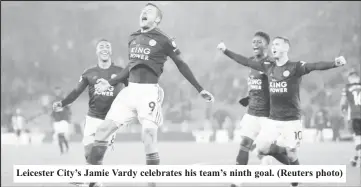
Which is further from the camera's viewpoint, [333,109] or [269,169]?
[333,109]

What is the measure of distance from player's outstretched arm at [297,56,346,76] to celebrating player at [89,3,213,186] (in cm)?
159

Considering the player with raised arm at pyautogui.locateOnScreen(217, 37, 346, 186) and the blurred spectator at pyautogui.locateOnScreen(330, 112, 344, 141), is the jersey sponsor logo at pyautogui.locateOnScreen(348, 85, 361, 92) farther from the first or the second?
the blurred spectator at pyautogui.locateOnScreen(330, 112, 344, 141)

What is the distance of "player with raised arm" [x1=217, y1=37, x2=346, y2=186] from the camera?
7.48 m

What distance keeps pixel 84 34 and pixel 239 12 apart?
1363 cm

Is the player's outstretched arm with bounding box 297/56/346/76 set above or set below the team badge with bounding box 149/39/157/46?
below

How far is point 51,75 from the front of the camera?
48906mm

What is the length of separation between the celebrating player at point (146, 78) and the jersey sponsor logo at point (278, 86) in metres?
1.56

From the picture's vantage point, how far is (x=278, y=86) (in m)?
7.50

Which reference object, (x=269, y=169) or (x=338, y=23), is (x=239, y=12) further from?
(x=269, y=169)

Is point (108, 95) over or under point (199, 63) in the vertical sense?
under

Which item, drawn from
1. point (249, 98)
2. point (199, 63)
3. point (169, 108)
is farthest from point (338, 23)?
point (249, 98)

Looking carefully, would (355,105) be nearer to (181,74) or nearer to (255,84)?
(255,84)

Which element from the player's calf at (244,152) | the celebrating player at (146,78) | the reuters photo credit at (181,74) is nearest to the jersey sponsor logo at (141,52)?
the celebrating player at (146,78)

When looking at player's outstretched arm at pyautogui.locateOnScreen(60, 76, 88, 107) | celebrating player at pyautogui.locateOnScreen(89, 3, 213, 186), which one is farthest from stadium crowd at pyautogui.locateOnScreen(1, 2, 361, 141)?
celebrating player at pyautogui.locateOnScreen(89, 3, 213, 186)
